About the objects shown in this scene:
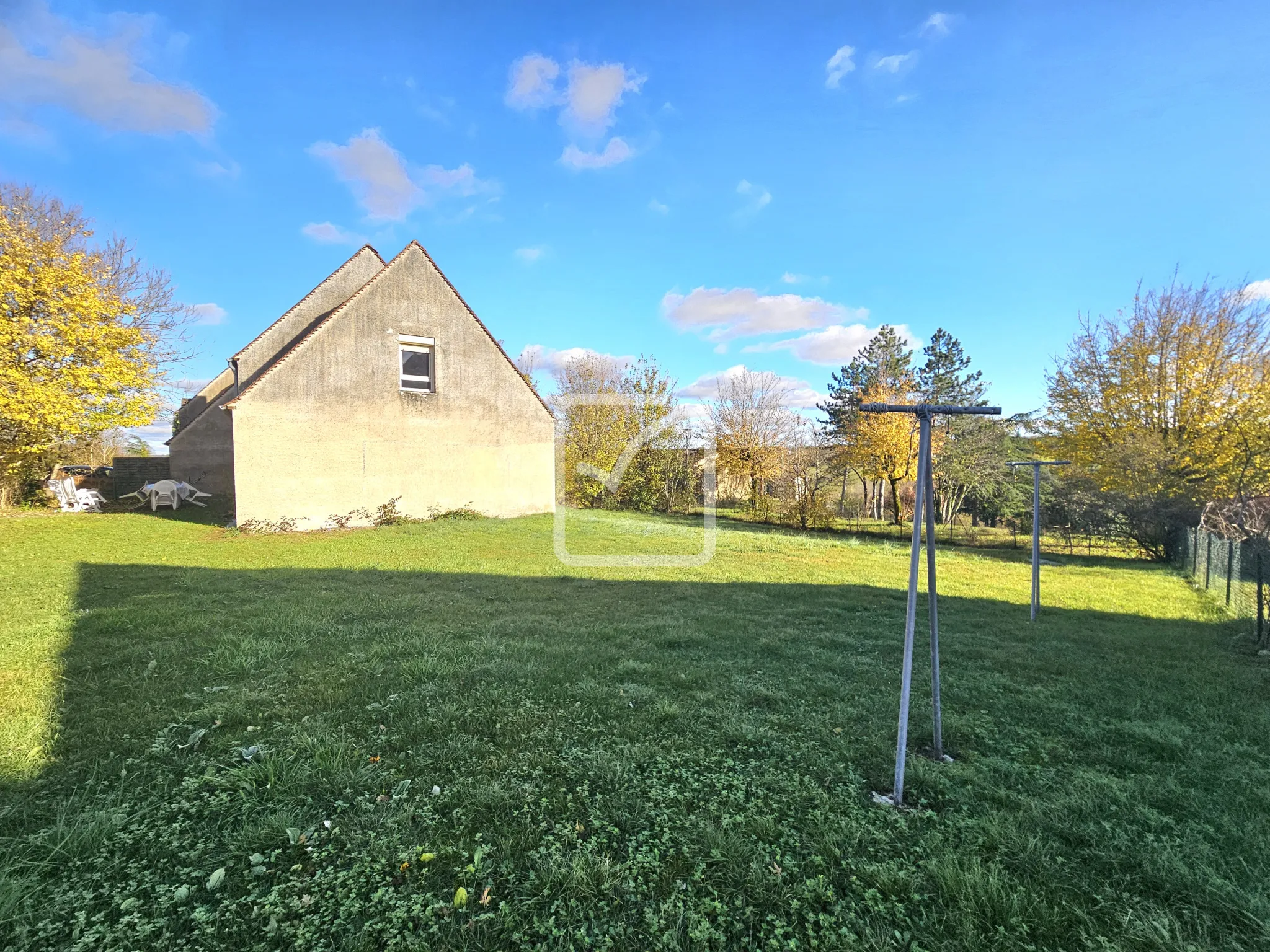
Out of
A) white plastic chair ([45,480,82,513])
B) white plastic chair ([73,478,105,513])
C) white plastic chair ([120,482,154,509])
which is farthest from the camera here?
white plastic chair ([120,482,154,509])

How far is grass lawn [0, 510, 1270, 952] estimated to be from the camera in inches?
71.0

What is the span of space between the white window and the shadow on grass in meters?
10.1

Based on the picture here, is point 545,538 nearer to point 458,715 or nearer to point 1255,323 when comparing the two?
point 458,715

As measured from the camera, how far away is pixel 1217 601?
790cm

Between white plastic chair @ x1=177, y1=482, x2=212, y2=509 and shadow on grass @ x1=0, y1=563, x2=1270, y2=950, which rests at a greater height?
white plastic chair @ x1=177, y1=482, x2=212, y2=509

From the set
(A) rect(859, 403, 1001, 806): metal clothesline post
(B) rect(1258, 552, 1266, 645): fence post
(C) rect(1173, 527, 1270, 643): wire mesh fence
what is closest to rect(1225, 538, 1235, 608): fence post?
(C) rect(1173, 527, 1270, 643): wire mesh fence

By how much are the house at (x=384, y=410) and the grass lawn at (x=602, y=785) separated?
289 inches

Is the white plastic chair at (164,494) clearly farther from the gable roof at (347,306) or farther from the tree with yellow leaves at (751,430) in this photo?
the tree with yellow leaves at (751,430)

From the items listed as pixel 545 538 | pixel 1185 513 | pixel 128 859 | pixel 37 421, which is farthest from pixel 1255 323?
pixel 37 421

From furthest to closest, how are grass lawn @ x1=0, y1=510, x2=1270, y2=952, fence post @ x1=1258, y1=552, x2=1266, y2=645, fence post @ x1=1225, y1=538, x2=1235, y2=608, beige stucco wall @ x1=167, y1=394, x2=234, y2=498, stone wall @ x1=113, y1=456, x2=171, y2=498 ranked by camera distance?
stone wall @ x1=113, y1=456, x2=171, y2=498
beige stucco wall @ x1=167, y1=394, x2=234, y2=498
fence post @ x1=1225, y1=538, x2=1235, y2=608
fence post @ x1=1258, y1=552, x2=1266, y2=645
grass lawn @ x1=0, y1=510, x2=1270, y2=952

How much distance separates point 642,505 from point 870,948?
2124 centimetres

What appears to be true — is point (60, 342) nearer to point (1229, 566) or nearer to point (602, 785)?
point (602, 785)

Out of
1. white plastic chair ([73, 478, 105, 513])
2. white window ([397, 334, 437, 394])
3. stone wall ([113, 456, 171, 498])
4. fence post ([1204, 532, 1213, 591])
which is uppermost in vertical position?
white window ([397, 334, 437, 394])

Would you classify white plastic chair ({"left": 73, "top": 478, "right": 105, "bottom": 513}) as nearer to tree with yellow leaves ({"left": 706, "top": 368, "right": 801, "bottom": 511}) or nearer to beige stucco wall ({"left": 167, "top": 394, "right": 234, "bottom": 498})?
beige stucco wall ({"left": 167, "top": 394, "right": 234, "bottom": 498})
